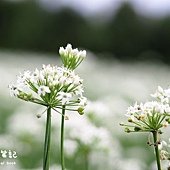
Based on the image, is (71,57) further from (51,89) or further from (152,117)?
(152,117)

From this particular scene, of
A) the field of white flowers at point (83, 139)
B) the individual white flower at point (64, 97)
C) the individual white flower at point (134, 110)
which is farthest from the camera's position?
the field of white flowers at point (83, 139)

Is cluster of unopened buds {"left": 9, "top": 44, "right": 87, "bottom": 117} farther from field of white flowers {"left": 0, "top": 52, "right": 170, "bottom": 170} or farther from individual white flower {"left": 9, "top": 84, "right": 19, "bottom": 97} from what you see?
field of white flowers {"left": 0, "top": 52, "right": 170, "bottom": 170}

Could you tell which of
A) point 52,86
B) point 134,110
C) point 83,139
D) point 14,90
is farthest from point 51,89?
point 83,139

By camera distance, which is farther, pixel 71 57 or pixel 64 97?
pixel 71 57

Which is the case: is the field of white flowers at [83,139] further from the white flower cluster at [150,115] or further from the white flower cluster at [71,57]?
the white flower cluster at [150,115]

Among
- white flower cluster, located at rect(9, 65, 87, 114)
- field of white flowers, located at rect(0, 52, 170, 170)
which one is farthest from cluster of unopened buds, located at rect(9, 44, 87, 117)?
field of white flowers, located at rect(0, 52, 170, 170)

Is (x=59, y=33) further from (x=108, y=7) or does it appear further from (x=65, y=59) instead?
(x=65, y=59)

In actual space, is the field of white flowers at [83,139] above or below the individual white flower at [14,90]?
above

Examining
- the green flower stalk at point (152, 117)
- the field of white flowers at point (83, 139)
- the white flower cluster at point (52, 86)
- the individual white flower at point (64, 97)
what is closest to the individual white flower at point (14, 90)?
the white flower cluster at point (52, 86)
